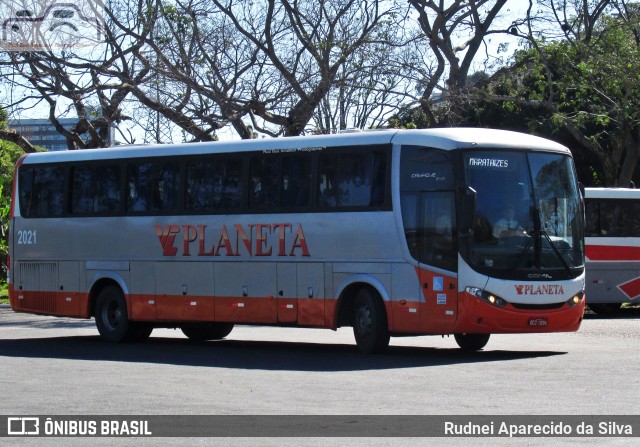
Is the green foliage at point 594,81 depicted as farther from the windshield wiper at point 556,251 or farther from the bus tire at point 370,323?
the bus tire at point 370,323

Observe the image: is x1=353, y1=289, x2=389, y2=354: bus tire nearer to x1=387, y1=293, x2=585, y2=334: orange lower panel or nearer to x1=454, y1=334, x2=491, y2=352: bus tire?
x1=387, y1=293, x2=585, y2=334: orange lower panel

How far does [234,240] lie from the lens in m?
19.1

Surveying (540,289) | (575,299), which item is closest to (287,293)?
(540,289)

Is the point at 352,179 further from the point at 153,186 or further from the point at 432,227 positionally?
the point at 153,186

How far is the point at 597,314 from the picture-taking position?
29922 millimetres

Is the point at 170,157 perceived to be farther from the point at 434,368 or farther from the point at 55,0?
the point at 55,0

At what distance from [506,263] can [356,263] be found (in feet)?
7.55

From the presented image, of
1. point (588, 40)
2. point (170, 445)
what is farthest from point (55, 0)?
point (170, 445)

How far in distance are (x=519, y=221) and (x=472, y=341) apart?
254 centimetres

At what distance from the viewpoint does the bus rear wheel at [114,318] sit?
2073 centimetres

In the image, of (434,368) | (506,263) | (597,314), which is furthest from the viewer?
(597,314)

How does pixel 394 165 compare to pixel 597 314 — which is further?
pixel 597 314

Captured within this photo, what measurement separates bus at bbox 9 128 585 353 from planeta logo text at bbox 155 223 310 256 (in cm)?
3

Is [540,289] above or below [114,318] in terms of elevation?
above
